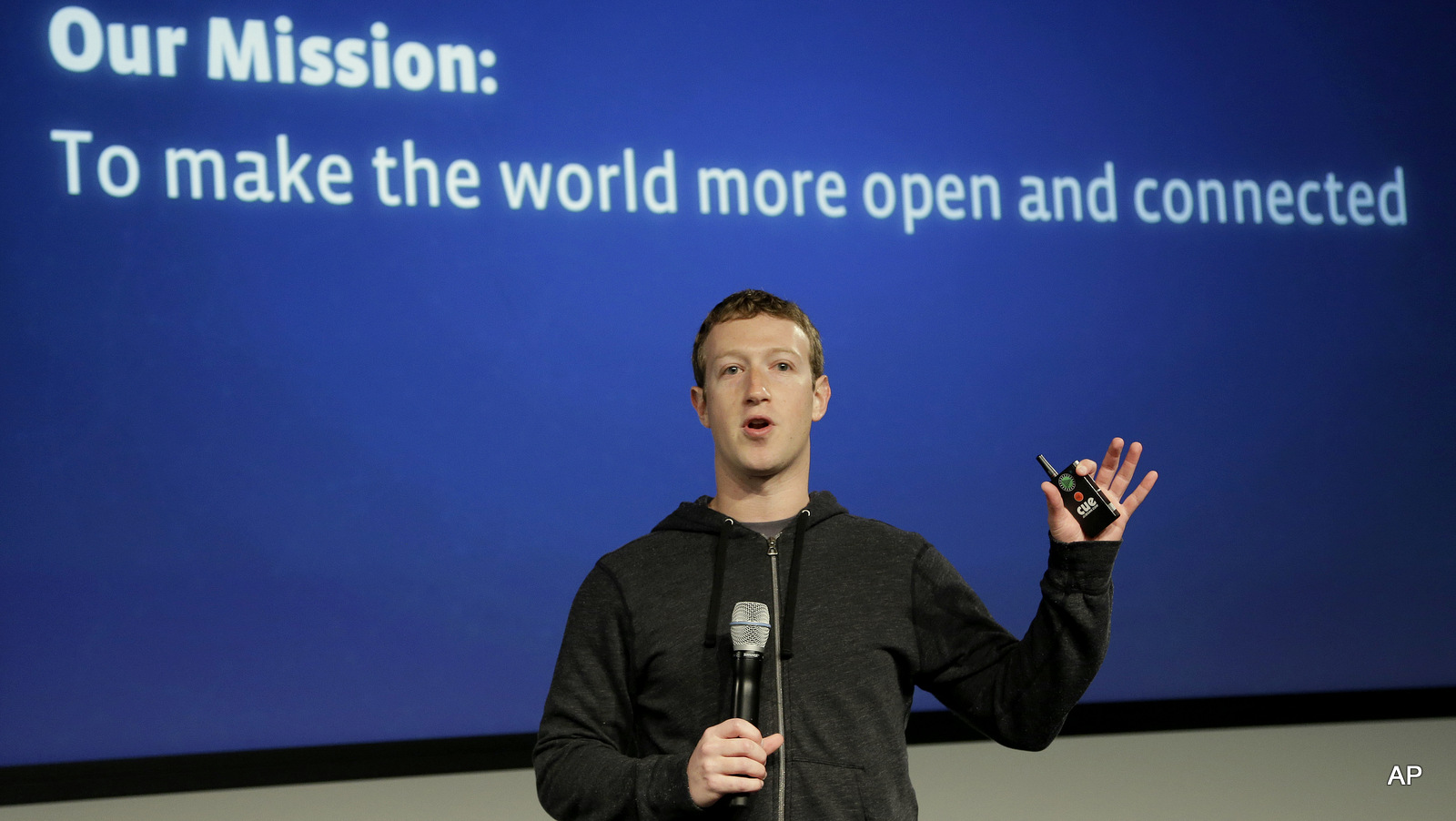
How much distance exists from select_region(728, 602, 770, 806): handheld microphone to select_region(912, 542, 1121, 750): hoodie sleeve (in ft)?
0.73

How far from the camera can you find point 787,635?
4.05 ft

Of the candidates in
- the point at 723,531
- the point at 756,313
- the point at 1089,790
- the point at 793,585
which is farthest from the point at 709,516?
the point at 1089,790

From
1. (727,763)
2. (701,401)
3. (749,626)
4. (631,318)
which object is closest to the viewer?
(727,763)

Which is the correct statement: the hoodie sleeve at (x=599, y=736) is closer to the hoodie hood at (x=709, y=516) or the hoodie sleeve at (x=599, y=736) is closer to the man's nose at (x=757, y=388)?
the hoodie hood at (x=709, y=516)

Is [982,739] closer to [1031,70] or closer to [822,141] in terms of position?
[822,141]

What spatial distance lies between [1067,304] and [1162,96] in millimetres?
849

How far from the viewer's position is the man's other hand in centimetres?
104

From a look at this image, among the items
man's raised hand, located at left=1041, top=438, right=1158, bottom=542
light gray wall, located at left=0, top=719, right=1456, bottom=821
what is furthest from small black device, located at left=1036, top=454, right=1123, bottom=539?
light gray wall, located at left=0, top=719, right=1456, bottom=821

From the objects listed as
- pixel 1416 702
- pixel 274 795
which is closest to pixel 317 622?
pixel 274 795

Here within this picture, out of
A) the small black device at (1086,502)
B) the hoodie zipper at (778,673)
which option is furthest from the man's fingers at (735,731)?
the small black device at (1086,502)

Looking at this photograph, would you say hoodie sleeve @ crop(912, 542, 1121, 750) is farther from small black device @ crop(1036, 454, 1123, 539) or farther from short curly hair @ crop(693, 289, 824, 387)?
short curly hair @ crop(693, 289, 824, 387)

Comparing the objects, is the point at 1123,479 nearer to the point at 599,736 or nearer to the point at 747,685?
the point at 747,685

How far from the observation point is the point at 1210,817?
2719 millimetres

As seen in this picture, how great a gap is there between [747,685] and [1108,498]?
427 millimetres
